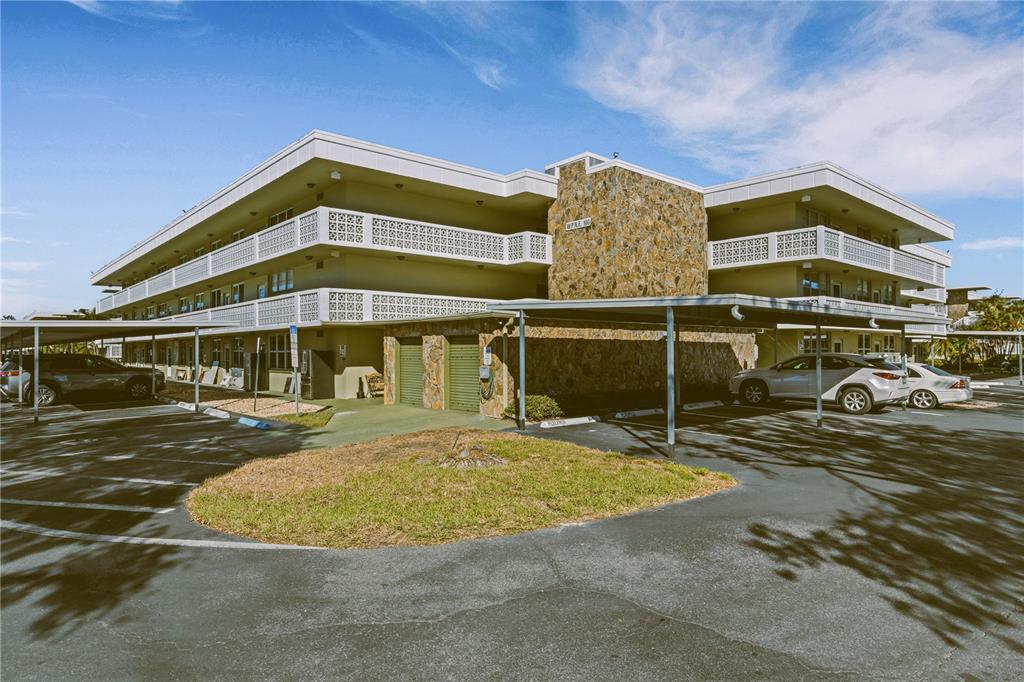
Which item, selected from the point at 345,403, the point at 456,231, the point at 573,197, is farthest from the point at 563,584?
the point at 573,197

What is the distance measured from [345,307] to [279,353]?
23.9 ft

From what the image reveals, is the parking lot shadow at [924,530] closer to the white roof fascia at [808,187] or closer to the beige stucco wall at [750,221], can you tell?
the white roof fascia at [808,187]

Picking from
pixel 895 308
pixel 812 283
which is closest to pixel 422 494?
pixel 895 308

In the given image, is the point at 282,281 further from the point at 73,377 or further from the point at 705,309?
the point at 705,309

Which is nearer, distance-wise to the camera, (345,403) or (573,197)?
(345,403)

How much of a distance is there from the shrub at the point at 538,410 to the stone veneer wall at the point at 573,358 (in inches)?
24.1

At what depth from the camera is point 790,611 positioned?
4.66 meters

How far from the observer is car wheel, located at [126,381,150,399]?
76.1 feet

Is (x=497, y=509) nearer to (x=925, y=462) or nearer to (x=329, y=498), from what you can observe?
(x=329, y=498)

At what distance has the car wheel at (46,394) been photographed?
21406 mm

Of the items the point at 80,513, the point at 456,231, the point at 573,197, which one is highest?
the point at 573,197

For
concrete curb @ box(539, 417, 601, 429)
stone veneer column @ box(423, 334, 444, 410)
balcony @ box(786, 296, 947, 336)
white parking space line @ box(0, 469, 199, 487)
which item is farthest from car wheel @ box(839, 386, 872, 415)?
white parking space line @ box(0, 469, 199, 487)

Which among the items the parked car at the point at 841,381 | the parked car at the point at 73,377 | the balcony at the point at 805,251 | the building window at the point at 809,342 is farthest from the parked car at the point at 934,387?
the parked car at the point at 73,377

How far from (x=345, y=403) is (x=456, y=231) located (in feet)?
27.9
